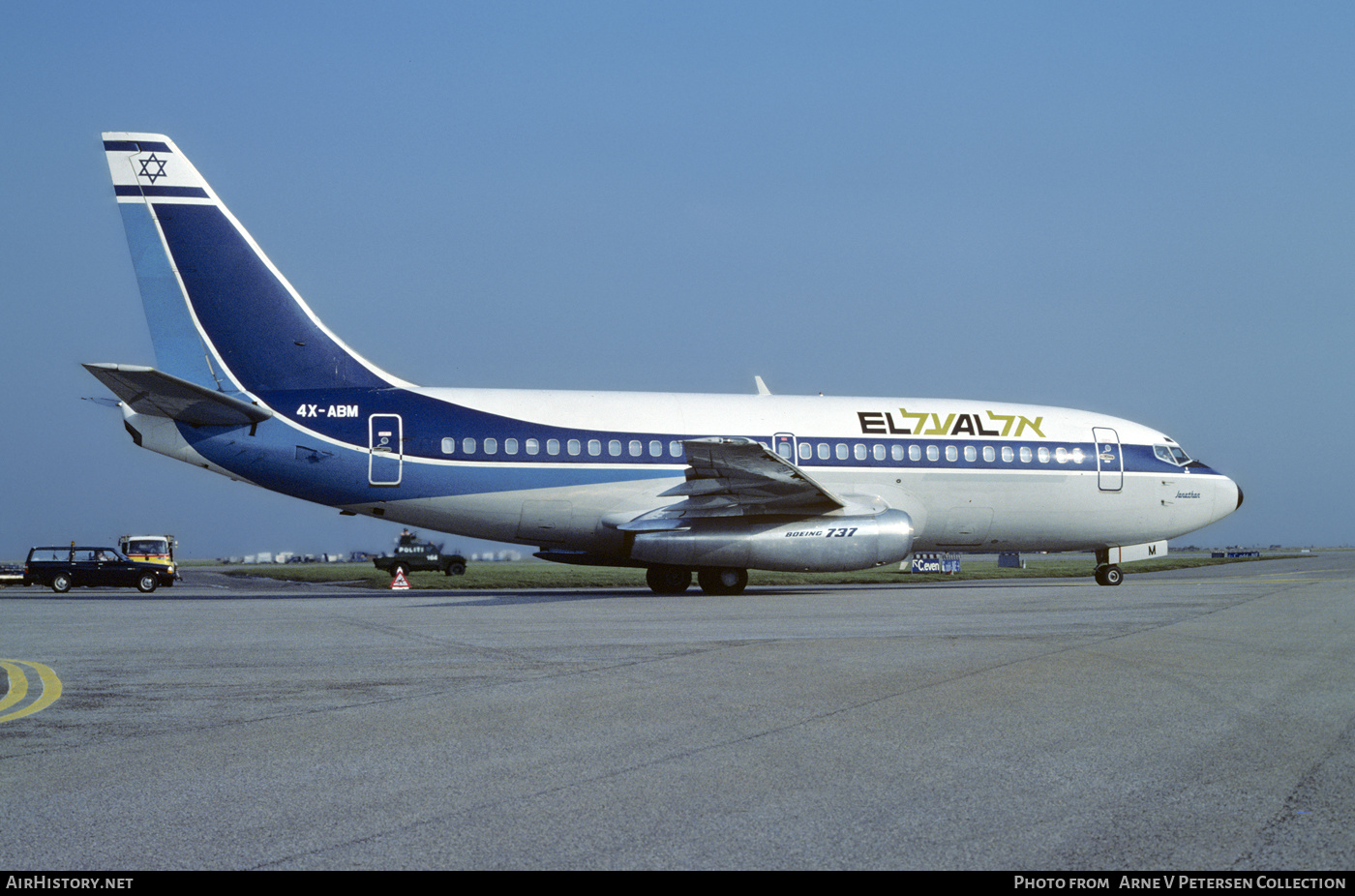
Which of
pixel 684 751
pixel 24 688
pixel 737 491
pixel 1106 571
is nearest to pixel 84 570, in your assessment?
pixel 737 491

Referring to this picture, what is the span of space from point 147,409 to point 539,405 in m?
7.68

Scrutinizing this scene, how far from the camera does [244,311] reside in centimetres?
2219

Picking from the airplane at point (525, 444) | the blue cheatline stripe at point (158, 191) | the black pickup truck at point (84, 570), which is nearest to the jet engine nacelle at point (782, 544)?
the airplane at point (525, 444)

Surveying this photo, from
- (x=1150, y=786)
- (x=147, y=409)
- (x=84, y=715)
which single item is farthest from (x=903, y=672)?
(x=147, y=409)

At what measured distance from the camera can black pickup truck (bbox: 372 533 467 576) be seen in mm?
49375

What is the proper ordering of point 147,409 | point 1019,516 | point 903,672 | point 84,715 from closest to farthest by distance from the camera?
Result: point 84,715
point 903,672
point 147,409
point 1019,516

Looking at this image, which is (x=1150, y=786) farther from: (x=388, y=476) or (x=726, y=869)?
(x=388, y=476)

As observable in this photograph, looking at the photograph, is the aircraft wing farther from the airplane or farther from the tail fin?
the tail fin

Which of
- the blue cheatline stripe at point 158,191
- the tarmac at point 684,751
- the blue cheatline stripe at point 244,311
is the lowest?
the tarmac at point 684,751

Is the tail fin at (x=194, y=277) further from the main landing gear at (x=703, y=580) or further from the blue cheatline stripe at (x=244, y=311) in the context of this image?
the main landing gear at (x=703, y=580)

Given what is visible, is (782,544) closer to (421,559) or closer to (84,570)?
(84,570)

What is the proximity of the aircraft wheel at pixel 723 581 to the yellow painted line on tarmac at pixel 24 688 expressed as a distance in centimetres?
1532

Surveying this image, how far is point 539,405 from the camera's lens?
2366cm

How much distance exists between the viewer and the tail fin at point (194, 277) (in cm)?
2180
